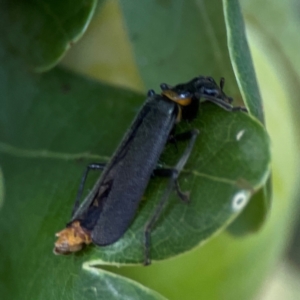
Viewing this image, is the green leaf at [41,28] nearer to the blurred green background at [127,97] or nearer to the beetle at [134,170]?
the blurred green background at [127,97]

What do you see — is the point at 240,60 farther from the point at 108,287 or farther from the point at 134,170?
the point at 108,287

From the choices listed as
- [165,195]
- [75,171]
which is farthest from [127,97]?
[165,195]

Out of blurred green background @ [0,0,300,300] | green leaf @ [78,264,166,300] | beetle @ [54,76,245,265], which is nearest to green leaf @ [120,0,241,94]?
blurred green background @ [0,0,300,300]

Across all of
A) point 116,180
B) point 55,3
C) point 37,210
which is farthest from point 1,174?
point 55,3

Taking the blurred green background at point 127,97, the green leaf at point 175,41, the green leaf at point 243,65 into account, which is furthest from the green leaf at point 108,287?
the green leaf at point 175,41

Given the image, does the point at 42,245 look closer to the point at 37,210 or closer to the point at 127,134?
the point at 37,210
